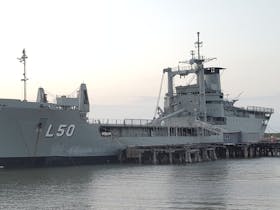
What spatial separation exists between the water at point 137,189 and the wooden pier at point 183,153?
7663 millimetres

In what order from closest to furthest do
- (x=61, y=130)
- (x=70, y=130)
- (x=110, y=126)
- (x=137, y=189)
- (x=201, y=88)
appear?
(x=137, y=189)
(x=61, y=130)
(x=70, y=130)
(x=110, y=126)
(x=201, y=88)

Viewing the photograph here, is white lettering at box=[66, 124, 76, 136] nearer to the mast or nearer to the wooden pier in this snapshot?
the wooden pier

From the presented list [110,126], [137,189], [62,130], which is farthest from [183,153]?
[137,189]

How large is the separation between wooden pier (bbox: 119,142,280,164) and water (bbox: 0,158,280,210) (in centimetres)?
766

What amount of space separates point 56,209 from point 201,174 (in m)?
14.7

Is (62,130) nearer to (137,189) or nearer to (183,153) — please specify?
(183,153)

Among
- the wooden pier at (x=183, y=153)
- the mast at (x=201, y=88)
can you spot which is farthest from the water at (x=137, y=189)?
the mast at (x=201, y=88)

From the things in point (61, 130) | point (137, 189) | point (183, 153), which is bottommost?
point (137, 189)

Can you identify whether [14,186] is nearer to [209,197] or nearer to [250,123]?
[209,197]

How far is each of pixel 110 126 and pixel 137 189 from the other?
18.5 m

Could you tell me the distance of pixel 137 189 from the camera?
81.4ft

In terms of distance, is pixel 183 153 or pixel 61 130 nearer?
pixel 61 130

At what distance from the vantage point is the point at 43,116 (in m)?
36.2

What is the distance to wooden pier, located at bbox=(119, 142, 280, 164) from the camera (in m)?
43.2
